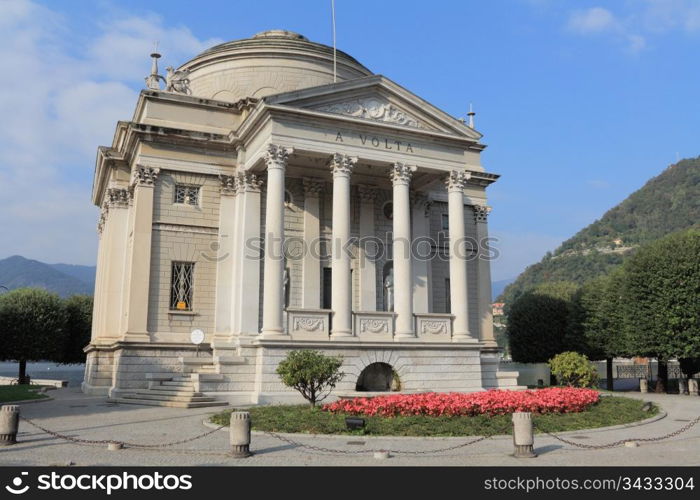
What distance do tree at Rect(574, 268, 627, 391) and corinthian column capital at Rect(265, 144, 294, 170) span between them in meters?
24.2

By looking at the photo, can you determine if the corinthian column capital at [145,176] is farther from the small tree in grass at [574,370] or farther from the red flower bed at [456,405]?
the small tree in grass at [574,370]

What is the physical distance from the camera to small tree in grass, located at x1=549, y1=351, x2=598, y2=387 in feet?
92.4

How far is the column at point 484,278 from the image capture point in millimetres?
36000

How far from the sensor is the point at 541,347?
1927 inches

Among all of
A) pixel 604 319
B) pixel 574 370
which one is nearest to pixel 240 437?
pixel 574 370

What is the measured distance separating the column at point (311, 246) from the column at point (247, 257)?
8.33 ft

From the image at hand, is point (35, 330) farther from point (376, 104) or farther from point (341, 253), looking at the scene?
point (376, 104)

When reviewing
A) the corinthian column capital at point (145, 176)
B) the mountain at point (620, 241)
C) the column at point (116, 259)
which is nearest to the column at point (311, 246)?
the corinthian column capital at point (145, 176)

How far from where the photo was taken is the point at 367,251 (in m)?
32.5

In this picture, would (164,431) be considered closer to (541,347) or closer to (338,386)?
(338,386)

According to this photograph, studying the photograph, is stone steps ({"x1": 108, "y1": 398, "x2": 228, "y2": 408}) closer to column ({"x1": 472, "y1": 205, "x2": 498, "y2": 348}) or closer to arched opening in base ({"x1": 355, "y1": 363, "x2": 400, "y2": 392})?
arched opening in base ({"x1": 355, "y1": 363, "x2": 400, "y2": 392})

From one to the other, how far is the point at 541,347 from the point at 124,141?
34.2 m

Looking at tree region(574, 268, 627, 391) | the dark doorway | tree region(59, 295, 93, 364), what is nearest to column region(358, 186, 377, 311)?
the dark doorway
